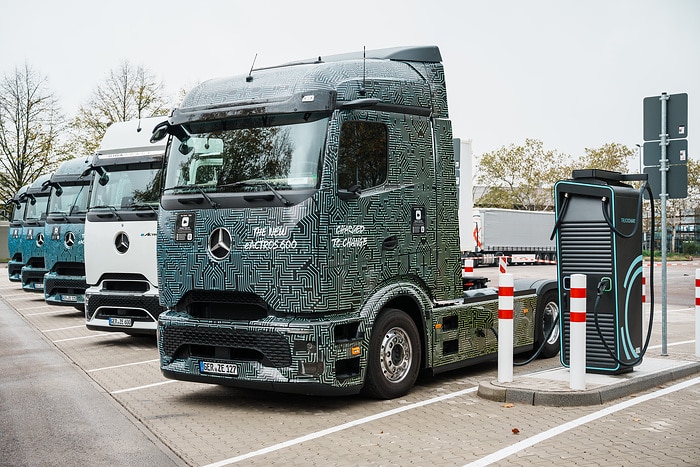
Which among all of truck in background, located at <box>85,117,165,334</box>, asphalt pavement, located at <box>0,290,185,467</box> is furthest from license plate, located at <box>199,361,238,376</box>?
truck in background, located at <box>85,117,165,334</box>

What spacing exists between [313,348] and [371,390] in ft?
3.25

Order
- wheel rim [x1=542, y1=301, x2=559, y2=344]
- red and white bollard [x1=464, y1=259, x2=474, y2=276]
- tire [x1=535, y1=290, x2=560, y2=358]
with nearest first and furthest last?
1. red and white bollard [x1=464, y1=259, x2=474, y2=276]
2. tire [x1=535, y1=290, x2=560, y2=358]
3. wheel rim [x1=542, y1=301, x2=559, y2=344]

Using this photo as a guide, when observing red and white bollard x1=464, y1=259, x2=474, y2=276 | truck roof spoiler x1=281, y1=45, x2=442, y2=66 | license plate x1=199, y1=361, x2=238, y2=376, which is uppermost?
truck roof spoiler x1=281, y1=45, x2=442, y2=66

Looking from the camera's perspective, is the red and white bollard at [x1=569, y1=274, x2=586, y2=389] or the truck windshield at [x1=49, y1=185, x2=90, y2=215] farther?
the truck windshield at [x1=49, y1=185, x2=90, y2=215]

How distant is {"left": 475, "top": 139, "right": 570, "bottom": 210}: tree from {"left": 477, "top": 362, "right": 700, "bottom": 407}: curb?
2690 inches

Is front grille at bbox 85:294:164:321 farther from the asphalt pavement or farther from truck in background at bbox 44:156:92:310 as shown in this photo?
truck in background at bbox 44:156:92:310

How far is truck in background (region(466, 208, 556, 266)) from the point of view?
44.0m

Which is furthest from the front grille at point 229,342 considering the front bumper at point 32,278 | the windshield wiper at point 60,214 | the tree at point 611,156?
the tree at point 611,156

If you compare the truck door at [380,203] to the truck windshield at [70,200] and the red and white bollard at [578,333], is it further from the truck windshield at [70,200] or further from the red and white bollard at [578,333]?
the truck windshield at [70,200]

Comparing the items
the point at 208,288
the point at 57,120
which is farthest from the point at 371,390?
the point at 57,120

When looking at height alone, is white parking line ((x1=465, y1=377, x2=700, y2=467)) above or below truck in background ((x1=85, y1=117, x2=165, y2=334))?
below

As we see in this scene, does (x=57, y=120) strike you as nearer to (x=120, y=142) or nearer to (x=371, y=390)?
(x=120, y=142)

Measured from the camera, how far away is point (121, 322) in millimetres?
12758

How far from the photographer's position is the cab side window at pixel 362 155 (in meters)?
7.98
